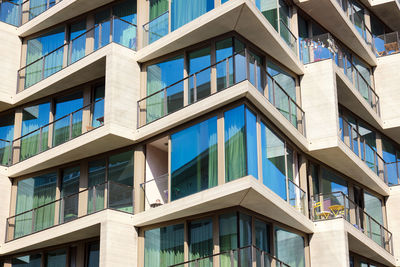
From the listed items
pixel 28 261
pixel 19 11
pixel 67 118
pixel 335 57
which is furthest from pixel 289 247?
pixel 19 11

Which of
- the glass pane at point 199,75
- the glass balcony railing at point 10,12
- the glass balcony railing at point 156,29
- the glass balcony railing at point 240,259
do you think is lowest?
the glass balcony railing at point 240,259

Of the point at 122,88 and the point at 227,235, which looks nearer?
the point at 227,235

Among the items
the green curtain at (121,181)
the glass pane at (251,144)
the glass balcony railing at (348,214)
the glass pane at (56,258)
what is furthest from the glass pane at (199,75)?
the glass pane at (56,258)

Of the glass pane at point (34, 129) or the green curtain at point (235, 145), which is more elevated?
the glass pane at point (34, 129)

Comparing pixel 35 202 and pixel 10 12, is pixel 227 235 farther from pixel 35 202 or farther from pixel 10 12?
pixel 10 12

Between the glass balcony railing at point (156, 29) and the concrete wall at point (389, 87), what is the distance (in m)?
12.2

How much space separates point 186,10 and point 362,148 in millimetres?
9904

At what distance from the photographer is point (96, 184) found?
2850 cm

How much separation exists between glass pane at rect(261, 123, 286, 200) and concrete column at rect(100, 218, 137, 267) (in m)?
4.88

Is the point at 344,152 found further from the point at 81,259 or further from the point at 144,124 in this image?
the point at 81,259

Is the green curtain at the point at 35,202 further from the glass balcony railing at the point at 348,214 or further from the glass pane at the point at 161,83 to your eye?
the glass balcony railing at the point at 348,214

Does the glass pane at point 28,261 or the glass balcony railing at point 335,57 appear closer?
the glass pane at point 28,261

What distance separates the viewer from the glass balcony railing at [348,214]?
28.3 m

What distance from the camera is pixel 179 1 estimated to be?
28.4 meters
